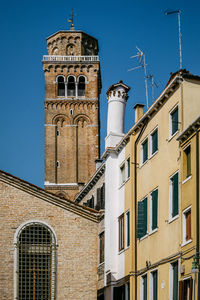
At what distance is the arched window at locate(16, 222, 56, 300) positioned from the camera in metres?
39.1

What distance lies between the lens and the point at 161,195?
28.8m

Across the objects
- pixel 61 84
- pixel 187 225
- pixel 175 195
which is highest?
pixel 61 84

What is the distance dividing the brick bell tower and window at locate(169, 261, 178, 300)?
182 ft

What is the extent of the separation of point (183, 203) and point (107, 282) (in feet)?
36.2

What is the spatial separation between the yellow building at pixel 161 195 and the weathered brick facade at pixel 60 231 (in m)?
6.36

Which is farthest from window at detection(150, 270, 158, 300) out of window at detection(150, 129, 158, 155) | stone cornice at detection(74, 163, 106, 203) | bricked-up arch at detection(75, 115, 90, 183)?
bricked-up arch at detection(75, 115, 90, 183)

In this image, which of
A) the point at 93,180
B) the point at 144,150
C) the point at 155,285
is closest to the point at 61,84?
the point at 93,180

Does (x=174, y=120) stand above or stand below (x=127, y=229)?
above

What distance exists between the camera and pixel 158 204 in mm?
29156

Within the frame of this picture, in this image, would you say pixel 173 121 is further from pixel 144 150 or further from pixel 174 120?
pixel 144 150

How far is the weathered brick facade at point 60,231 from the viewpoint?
1542 inches

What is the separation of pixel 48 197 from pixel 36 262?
3178mm

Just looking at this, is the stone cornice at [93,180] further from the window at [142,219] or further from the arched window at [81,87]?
the arched window at [81,87]

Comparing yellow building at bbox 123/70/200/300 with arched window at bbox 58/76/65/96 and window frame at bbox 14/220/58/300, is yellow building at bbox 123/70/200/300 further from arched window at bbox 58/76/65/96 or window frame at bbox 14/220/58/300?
arched window at bbox 58/76/65/96
